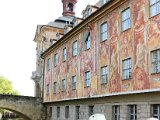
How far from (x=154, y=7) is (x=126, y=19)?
244cm

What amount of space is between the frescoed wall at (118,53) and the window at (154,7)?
22cm

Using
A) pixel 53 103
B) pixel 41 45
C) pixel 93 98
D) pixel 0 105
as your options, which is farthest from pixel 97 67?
pixel 41 45

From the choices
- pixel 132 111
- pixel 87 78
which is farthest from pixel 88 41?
pixel 132 111

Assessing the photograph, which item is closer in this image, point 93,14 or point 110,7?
point 110,7

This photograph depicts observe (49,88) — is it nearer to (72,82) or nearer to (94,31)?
(72,82)

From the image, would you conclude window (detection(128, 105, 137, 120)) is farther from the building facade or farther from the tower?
the tower

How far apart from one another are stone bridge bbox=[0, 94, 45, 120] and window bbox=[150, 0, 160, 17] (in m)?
20.0

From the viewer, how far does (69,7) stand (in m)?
46.4

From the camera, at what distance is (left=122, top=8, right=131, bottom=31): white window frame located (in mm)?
15367

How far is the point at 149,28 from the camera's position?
44.6ft

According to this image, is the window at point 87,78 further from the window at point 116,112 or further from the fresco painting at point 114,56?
the window at point 116,112

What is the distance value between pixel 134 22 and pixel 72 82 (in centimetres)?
993

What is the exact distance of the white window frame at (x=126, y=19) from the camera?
15367 millimetres

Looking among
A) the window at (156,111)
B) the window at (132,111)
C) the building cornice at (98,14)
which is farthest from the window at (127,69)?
the building cornice at (98,14)
